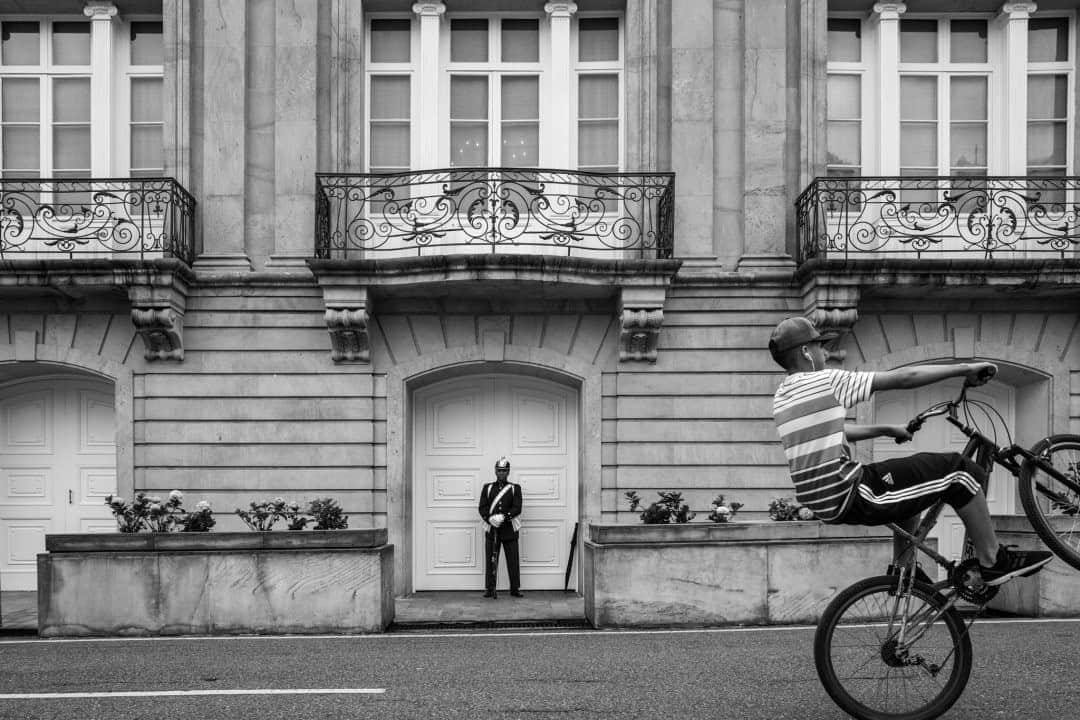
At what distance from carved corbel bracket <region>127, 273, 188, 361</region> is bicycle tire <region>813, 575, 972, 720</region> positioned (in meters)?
10.1

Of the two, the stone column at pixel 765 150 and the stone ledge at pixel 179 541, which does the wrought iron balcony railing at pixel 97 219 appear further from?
the stone column at pixel 765 150

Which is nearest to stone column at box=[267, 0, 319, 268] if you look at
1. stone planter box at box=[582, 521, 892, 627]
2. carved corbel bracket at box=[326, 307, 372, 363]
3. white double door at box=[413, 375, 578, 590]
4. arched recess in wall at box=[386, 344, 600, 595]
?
carved corbel bracket at box=[326, 307, 372, 363]

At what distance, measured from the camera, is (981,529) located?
511 centimetres

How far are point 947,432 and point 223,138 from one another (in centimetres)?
1095

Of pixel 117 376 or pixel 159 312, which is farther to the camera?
pixel 117 376

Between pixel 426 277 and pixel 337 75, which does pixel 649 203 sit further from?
pixel 337 75

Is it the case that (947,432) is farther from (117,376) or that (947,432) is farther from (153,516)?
(117,376)

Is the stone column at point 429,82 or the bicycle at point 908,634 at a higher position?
the stone column at point 429,82

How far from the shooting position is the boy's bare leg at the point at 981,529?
5.09m

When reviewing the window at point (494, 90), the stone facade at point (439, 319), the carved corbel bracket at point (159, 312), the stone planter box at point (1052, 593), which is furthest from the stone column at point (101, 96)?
the stone planter box at point (1052, 593)

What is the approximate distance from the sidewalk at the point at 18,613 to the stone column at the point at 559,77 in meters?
8.53

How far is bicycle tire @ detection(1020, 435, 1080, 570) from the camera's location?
16.1 feet

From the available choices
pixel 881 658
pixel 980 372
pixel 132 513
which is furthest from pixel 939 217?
pixel 132 513

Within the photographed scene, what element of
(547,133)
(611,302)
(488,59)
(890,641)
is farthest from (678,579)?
(488,59)
